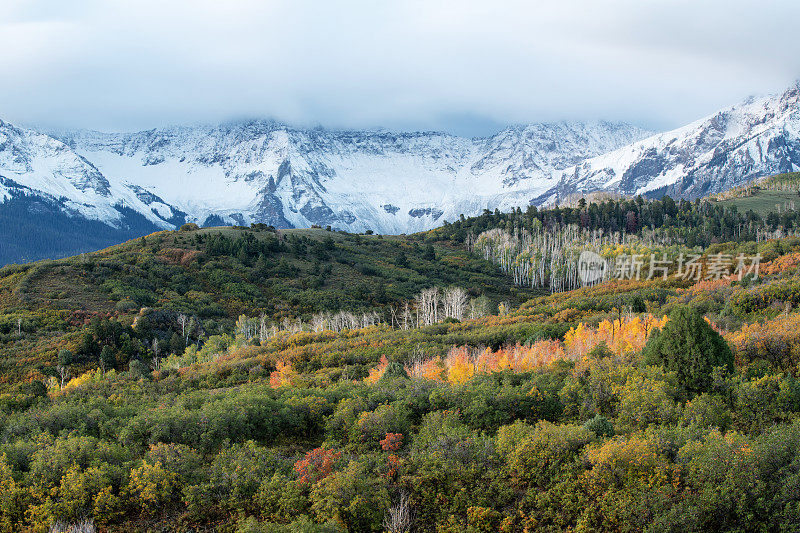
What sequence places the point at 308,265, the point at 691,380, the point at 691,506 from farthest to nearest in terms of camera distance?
the point at 308,265 < the point at 691,380 < the point at 691,506

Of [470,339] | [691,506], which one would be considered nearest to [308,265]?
[470,339]

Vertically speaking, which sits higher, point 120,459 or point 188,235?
point 188,235

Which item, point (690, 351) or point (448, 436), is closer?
point (448, 436)

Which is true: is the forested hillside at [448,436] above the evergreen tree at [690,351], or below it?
below

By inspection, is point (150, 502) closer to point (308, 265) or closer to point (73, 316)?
point (73, 316)

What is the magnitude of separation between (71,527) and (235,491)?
5.09m

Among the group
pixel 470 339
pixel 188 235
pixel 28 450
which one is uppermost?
pixel 188 235

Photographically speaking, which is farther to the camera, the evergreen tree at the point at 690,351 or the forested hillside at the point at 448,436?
the evergreen tree at the point at 690,351

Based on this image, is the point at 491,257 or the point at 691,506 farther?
the point at 491,257

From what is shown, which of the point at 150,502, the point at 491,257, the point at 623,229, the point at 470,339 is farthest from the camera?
the point at 623,229

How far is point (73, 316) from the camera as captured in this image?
7000 centimetres

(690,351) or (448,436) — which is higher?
(690,351)

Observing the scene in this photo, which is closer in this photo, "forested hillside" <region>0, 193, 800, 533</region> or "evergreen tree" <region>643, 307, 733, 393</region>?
"forested hillside" <region>0, 193, 800, 533</region>

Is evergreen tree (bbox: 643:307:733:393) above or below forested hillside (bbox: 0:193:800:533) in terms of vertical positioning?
above
